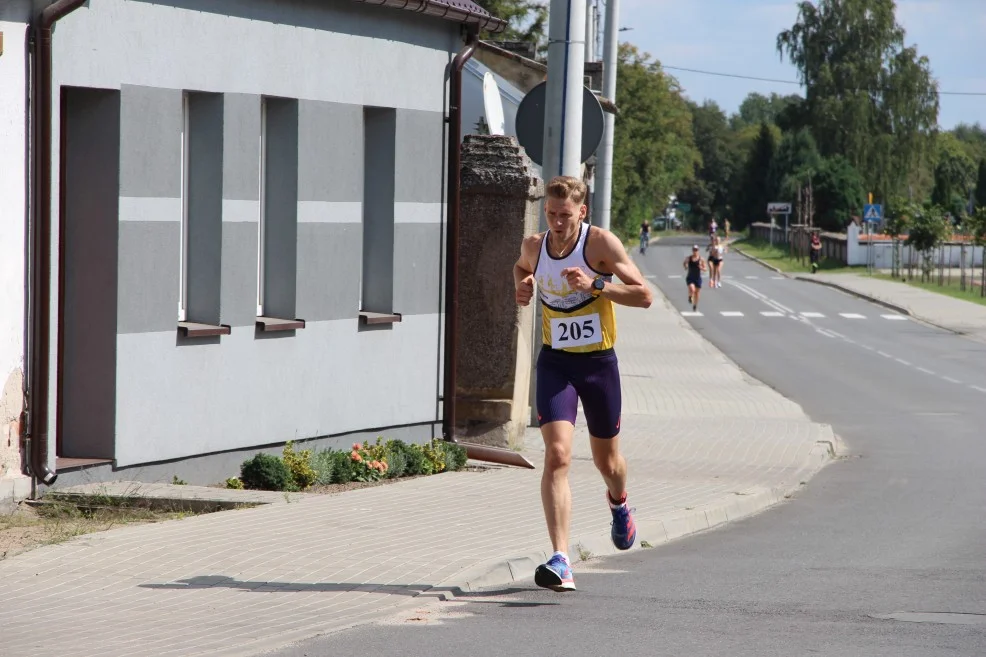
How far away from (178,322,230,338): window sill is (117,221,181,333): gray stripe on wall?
8 centimetres

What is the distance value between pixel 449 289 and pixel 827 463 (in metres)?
3.95

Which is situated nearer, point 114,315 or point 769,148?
point 114,315

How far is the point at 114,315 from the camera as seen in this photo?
9625mm

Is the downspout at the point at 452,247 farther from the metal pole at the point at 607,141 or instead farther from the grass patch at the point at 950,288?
the grass patch at the point at 950,288

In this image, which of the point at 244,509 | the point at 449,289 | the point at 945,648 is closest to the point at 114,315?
the point at 244,509

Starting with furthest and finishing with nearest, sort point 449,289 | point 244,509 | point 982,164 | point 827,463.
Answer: point 982,164, point 827,463, point 449,289, point 244,509

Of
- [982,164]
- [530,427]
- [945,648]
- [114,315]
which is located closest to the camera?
[945,648]

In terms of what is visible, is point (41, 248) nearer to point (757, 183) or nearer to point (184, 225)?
point (184, 225)

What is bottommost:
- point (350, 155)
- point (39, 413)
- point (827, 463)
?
point (827, 463)

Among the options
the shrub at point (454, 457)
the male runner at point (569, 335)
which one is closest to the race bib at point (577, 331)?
the male runner at point (569, 335)

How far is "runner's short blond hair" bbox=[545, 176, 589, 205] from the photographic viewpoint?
23.1ft

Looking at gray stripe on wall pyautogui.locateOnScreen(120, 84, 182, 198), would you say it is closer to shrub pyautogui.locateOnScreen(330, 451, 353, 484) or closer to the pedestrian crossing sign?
shrub pyautogui.locateOnScreen(330, 451, 353, 484)

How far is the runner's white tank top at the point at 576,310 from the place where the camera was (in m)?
7.03

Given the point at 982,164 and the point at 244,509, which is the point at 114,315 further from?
the point at 982,164
